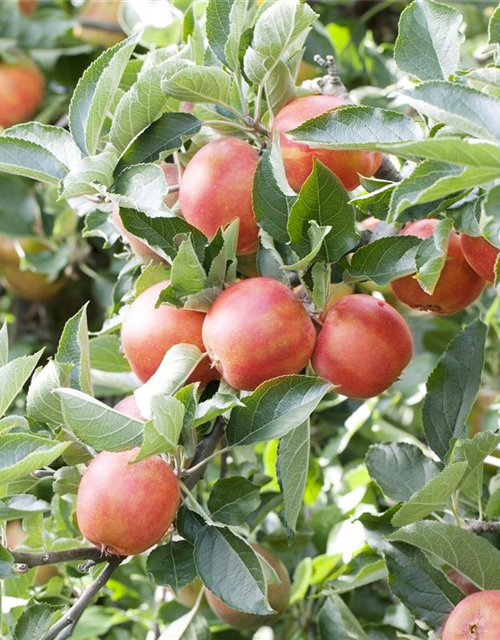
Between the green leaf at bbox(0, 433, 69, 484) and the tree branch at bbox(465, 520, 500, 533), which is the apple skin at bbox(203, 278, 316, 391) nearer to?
the green leaf at bbox(0, 433, 69, 484)

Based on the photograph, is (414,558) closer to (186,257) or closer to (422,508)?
(422,508)

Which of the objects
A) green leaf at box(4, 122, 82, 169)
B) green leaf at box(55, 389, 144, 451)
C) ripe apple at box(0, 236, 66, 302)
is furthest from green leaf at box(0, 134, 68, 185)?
ripe apple at box(0, 236, 66, 302)

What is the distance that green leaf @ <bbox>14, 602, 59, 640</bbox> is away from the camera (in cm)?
78

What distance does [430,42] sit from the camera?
0.82m

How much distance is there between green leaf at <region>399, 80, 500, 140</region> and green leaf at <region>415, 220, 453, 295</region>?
131 mm

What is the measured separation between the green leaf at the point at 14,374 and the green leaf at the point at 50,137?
207 mm

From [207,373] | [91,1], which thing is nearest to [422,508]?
[207,373]

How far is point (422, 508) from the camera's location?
78 centimetres

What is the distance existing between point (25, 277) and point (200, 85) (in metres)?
1.19

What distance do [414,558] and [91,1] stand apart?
5.18 feet

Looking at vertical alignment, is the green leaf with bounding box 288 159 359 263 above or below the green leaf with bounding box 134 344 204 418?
above

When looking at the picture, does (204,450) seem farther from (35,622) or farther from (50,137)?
(50,137)

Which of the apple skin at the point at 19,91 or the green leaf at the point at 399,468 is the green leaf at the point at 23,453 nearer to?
the green leaf at the point at 399,468

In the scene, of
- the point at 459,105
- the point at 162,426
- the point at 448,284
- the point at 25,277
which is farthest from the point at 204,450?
the point at 25,277
